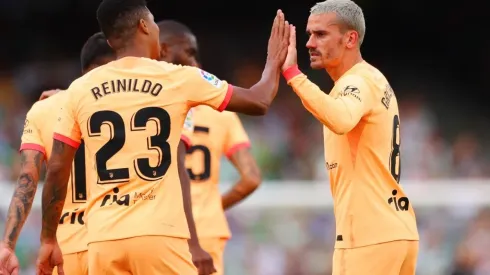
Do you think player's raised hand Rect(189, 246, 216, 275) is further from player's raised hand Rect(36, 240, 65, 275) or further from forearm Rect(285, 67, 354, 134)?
forearm Rect(285, 67, 354, 134)

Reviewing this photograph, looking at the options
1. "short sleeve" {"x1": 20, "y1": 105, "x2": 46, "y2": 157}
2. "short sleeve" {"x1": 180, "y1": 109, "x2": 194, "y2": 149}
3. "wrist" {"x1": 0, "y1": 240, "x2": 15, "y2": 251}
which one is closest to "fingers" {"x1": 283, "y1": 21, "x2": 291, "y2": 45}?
"short sleeve" {"x1": 180, "y1": 109, "x2": 194, "y2": 149}

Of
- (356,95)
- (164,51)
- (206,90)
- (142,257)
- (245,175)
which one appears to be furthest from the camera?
(245,175)


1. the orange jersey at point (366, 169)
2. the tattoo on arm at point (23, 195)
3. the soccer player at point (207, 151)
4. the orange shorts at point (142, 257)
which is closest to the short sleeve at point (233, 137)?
the soccer player at point (207, 151)

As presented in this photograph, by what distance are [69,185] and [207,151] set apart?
2604 millimetres

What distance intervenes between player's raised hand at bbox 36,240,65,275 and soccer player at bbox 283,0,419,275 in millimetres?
1752

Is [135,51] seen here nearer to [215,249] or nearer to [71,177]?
[71,177]

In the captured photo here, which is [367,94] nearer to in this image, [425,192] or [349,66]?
[349,66]

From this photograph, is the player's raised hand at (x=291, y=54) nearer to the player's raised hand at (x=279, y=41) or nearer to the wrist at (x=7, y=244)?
the player's raised hand at (x=279, y=41)

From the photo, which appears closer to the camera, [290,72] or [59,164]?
[59,164]

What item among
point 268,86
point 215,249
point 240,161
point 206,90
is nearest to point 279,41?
point 268,86

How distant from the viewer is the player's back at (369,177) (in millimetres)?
7273

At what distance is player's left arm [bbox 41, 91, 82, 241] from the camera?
6.86m

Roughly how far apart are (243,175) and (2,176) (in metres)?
6.43

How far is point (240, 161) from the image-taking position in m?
10.7
